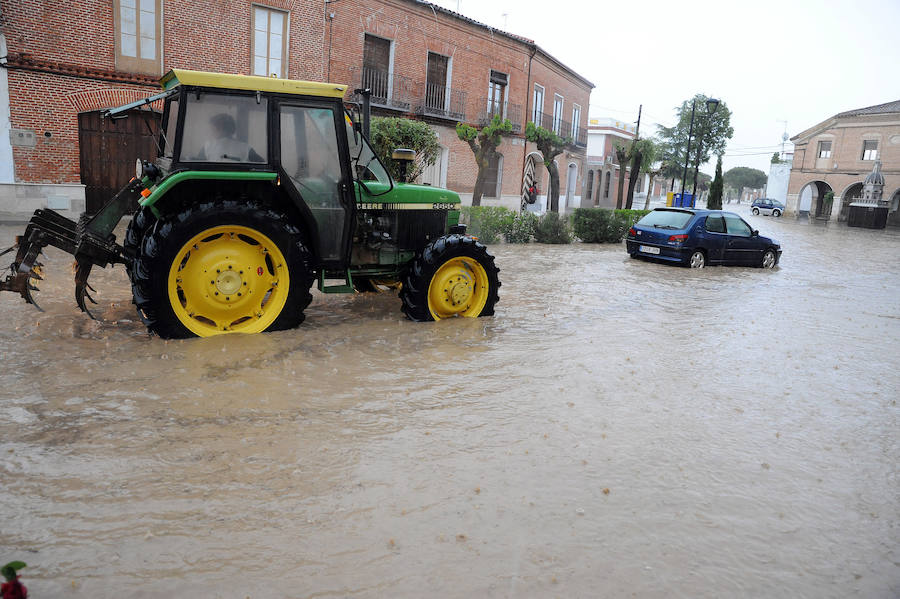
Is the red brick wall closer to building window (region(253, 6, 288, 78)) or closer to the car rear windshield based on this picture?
building window (region(253, 6, 288, 78))

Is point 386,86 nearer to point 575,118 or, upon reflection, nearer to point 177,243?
point 575,118

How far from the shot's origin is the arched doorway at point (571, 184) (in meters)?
38.7

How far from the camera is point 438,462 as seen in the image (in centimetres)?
369

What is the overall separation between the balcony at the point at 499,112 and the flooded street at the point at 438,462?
20808mm

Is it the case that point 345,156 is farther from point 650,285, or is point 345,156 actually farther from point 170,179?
point 650,285

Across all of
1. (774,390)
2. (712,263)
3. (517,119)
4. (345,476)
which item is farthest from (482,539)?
(517,119)

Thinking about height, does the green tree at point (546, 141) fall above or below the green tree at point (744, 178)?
below

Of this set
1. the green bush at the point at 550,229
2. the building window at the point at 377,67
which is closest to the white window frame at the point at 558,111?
the building window at the point at 377,67

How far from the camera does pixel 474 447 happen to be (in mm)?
3918

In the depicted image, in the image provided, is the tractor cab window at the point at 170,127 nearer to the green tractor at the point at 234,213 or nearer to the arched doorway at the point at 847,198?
the green tractor at the point at 234,213

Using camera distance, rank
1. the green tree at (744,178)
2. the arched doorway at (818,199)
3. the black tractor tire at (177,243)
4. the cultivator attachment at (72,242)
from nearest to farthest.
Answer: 1. the cultivator attachment at (72,242)
2. the black tractor tire at (177,243)
3. the arched doorway at (818,199)
4. the green tree at (744,178)

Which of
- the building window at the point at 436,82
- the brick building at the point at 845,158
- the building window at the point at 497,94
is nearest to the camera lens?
the building window at the point at 436,82

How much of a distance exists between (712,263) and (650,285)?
409 centimetres

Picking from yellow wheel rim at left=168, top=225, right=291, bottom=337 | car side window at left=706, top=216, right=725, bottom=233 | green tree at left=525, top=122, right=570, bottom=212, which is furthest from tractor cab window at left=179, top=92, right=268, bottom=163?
green tree at left=525, top=122, right=570, bottom=212
